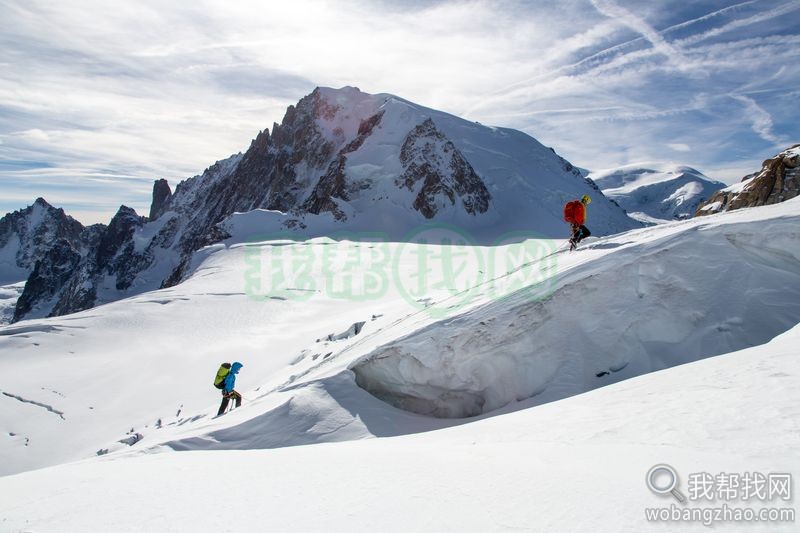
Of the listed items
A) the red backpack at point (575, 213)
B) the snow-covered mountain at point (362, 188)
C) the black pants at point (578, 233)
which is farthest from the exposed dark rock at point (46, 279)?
the black pants at point (578, 233)

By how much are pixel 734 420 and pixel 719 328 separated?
3.85m

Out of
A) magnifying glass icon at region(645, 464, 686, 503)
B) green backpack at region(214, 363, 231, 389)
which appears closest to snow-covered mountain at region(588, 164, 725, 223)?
green backpack at region(214, 363, 231, 389)

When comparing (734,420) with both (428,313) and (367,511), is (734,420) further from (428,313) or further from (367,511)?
(428,313)

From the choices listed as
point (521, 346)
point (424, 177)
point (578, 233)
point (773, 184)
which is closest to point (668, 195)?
point (424, 177)

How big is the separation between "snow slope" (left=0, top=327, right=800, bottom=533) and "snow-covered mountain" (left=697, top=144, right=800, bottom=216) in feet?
38.7

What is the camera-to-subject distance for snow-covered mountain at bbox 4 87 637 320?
57312 millimetres

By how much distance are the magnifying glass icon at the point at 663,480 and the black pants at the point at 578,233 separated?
886 centimetres

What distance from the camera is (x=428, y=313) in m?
9.95

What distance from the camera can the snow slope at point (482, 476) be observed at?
2887 mm

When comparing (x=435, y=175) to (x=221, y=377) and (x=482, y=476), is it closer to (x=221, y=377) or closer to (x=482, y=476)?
(x=221, y=377)

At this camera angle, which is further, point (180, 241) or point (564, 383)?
point (180, 241)

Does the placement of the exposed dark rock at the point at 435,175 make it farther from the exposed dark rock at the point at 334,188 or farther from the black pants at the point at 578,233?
the black pants at the point at 578,233

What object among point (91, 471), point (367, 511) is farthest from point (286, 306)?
point (367, 511)

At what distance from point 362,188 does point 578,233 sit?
173 ft
